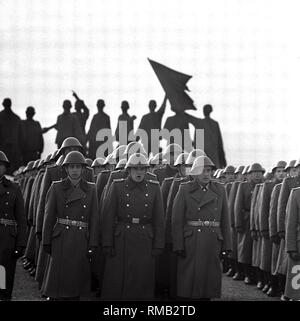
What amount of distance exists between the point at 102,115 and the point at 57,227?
34.7ft

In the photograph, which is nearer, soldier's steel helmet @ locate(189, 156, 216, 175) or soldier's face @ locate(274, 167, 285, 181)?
soldier's steel helmet @ locate(189, 156, 216, 175)

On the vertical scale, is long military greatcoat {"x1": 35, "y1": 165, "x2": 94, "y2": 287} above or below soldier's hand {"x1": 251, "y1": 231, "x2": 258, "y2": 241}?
above

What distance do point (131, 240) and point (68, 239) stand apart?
828mm

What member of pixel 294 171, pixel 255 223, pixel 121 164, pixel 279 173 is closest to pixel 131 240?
pixel 121 164

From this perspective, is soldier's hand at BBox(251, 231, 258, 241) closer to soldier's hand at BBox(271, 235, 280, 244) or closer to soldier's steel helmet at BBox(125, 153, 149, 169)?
soldier's hand at BBox(271, 235, 280, 244)

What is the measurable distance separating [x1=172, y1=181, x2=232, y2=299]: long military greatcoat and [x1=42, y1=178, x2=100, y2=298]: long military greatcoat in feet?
3.87

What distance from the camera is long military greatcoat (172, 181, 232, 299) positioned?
1102cm

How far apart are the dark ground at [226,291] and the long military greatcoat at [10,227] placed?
157 cm

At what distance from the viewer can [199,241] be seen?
10984mm

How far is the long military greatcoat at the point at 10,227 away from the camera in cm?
1112

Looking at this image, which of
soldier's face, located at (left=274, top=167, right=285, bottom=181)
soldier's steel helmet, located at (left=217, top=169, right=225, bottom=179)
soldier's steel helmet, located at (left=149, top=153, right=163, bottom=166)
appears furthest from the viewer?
soldier's steel helmet, located at (left=217, top=169, right=225, bottom=179)

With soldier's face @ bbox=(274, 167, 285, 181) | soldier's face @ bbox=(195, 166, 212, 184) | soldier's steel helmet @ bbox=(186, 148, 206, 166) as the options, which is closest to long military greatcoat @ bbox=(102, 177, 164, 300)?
soldier's face @ bbox=(195, 166, 212, 184)

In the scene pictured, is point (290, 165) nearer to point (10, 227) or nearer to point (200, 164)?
point (200, 164)

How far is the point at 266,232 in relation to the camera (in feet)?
46.9
